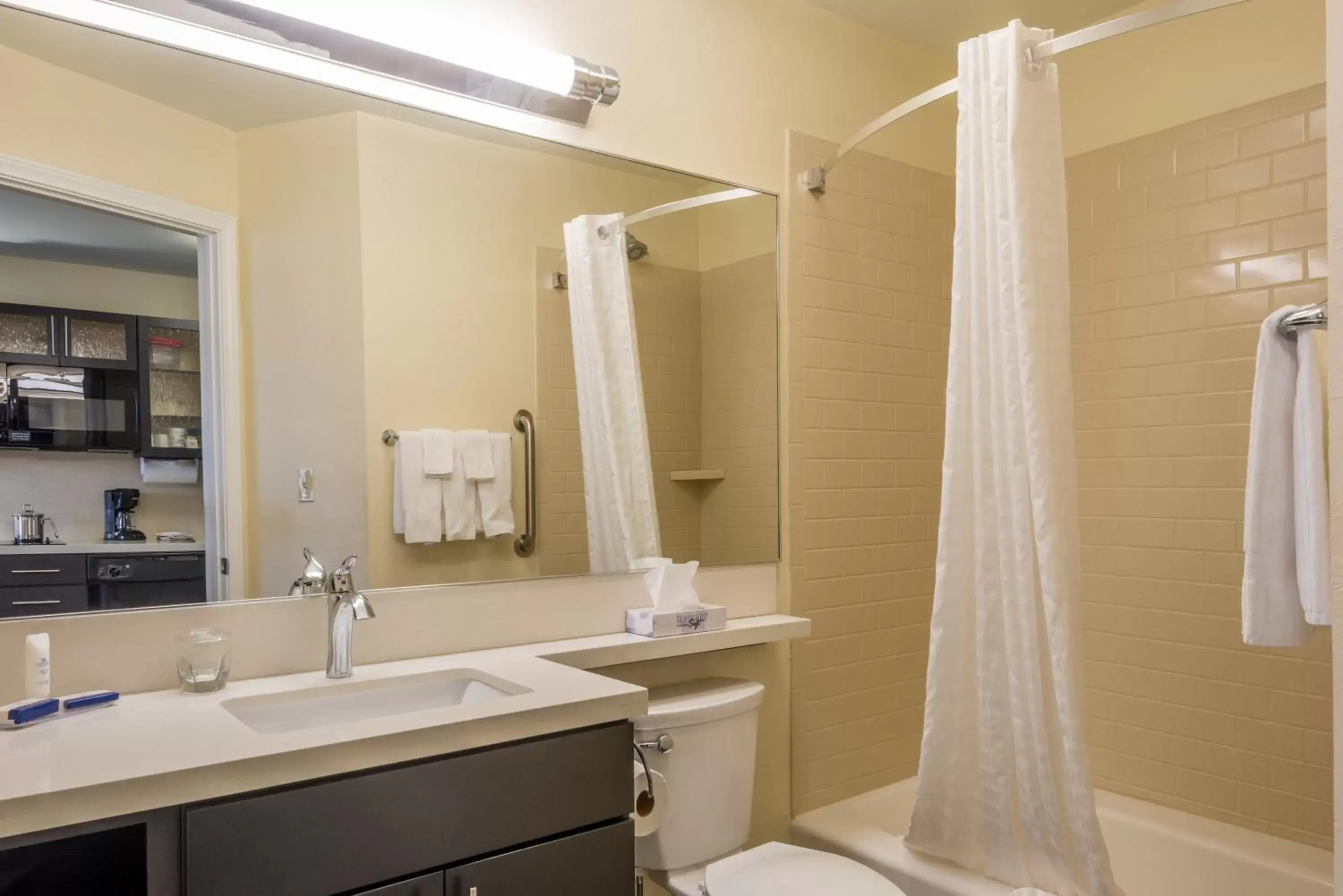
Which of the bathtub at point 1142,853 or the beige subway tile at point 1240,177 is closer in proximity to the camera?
the bathtub at point 1142,853

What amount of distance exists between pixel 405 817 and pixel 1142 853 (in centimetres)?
207

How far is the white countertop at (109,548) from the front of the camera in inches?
57.4

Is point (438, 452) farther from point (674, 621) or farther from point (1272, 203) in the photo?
point (1272, 203)

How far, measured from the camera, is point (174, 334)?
1.60 m

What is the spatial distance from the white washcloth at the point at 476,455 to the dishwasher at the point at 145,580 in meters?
0.53

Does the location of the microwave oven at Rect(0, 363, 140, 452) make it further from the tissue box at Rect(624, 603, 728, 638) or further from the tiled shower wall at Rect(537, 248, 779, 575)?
the tissue box at Rect(624, 603, 728, 638)

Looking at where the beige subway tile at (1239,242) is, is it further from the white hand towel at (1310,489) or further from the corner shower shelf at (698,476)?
the corner shower shelf at (698,476)

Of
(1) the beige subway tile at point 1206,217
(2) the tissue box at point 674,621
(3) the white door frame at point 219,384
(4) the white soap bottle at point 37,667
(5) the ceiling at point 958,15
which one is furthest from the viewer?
(5) the ceiling at point 958,15

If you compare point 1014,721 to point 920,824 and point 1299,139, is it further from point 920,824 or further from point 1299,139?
point 1299,139

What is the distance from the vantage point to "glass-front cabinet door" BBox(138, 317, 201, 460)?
157cm

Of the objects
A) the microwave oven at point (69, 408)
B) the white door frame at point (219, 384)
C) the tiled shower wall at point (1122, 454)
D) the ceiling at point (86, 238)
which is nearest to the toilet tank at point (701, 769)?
the tiled shower wall at point (1122, 454)

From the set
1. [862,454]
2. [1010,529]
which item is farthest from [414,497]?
[862,454]

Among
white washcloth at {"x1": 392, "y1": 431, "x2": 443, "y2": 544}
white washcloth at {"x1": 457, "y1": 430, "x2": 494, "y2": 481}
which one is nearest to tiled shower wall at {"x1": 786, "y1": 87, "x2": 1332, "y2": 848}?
white washcloth at {"x1": 457, "y1": 430, "x2": 494, "y2": 481}

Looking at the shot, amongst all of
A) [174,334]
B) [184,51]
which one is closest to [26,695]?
[174,334]
